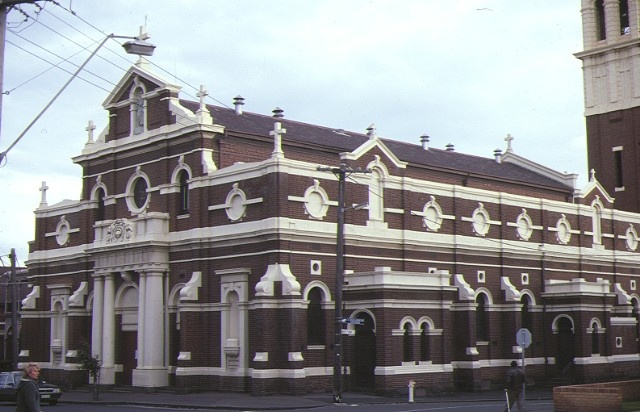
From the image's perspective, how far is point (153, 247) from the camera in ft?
142

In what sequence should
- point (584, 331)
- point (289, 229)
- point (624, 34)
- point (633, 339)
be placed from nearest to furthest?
point (289, 229) < point (584, 331) < point (633, 339) < point (624, 34)

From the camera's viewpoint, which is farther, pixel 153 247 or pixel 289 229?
pixel 153 247

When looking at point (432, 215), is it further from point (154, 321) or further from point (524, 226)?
point (154, 321)

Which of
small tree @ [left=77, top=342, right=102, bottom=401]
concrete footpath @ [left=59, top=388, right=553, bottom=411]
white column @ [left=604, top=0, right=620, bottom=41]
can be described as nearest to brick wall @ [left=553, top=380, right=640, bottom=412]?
concrete footpath @ [left=59, top=388, right=553, bottom=411]

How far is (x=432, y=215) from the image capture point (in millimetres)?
45750

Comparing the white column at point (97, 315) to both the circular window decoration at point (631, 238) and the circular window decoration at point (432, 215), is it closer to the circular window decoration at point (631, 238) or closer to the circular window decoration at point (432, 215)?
the circular window decoration at point (432, 215)

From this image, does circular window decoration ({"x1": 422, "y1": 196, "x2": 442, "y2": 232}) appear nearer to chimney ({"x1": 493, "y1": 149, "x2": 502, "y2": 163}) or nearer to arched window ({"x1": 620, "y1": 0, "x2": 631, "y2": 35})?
chimney ({"x1": 493, "y1": 149, "x2": 502, "y2": 163})

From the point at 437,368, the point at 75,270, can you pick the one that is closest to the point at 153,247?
the point at 75,270

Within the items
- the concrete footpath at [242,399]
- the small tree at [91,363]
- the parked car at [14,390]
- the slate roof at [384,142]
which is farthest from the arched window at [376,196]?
the parked car at [14,390]

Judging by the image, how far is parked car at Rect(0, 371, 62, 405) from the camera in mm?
37250

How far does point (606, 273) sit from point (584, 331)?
7.92m

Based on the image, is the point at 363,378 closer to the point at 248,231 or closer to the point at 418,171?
the point at 248,231

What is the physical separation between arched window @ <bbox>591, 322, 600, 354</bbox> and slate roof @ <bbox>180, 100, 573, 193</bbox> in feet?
33.7

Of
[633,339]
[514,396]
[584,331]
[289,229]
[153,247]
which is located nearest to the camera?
[514,396]
